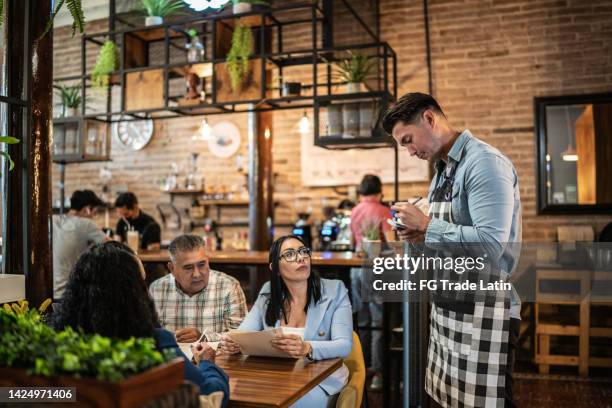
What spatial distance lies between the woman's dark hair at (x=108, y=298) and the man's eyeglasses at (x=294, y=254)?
1.22 m

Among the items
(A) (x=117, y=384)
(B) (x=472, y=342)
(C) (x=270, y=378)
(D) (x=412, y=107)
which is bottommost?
(C) (x=270, y=378)

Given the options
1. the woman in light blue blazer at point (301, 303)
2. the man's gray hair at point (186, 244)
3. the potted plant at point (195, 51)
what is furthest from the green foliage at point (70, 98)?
the woman in light blue blazer at point (301, 303)

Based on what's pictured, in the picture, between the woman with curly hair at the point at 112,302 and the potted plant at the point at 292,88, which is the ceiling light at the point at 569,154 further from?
the woman with curly hair at the point at 112,302

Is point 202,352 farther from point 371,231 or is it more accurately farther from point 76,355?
point 371,231

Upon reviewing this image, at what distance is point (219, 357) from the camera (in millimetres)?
2646

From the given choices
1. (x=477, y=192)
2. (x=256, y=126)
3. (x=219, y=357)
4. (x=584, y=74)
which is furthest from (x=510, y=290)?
(x=256, y=126)

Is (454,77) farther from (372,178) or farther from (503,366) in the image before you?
(503,366)

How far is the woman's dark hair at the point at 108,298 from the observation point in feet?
5.70

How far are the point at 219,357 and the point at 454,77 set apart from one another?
205 inches

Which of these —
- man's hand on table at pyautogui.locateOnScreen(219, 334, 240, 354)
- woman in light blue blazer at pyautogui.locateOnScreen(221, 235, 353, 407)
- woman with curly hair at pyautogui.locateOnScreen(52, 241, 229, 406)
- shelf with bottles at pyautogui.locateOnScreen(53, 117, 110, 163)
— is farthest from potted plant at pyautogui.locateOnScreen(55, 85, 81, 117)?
woman with curly hair at pyautogui.locateOnScreen(52, 241, 229, 406)

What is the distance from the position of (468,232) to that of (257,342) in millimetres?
959

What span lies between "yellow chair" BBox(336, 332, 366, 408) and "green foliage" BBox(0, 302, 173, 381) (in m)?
1.45

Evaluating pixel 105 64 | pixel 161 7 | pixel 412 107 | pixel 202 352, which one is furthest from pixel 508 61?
pixel 202 352

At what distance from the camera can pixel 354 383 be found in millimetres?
2918
